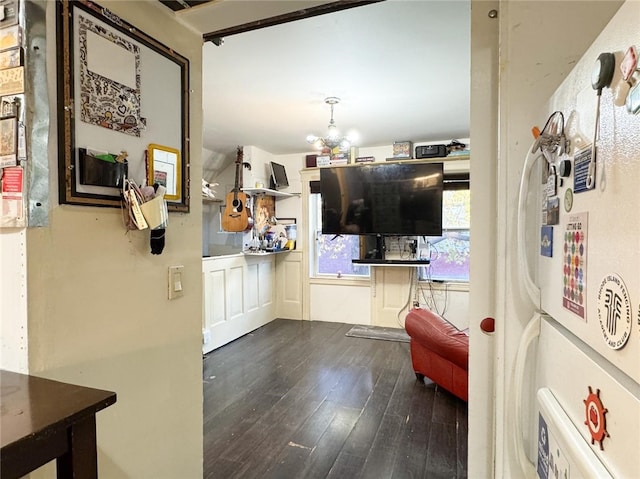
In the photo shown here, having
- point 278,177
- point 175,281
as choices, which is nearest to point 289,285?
point 278,177

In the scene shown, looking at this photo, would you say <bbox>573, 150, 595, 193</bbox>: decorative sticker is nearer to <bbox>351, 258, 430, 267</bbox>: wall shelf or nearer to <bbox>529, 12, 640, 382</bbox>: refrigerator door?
<bbox>529, 12, 640, 382</bbox>: refrigerator door

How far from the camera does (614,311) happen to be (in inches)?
23.3

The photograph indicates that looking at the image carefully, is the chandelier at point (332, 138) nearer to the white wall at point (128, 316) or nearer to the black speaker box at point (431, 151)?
the black speaker box at point (431, 151)

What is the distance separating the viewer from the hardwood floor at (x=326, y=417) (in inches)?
78.4

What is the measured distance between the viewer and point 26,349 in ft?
3.15

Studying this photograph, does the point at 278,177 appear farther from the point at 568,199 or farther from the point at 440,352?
the point at 568,199

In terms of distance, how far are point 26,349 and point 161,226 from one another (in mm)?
500

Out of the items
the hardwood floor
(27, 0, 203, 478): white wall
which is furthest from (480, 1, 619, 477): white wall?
(27, 0, 203, 478): white wall

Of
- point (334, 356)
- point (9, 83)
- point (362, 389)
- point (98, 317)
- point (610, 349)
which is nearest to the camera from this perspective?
point (610, 349)

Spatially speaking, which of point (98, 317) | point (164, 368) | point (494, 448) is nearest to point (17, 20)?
point (98, 317)

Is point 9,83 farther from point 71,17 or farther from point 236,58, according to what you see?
point 236,58

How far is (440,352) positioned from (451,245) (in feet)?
6.60

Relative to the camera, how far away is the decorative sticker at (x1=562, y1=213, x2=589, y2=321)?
710mm

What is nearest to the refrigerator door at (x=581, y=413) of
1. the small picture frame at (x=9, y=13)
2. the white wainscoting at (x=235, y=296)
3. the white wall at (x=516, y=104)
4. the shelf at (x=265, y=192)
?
the white wall at (x=516, y=104)
